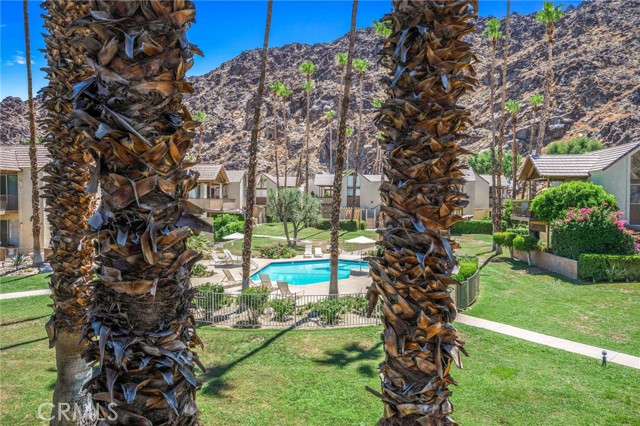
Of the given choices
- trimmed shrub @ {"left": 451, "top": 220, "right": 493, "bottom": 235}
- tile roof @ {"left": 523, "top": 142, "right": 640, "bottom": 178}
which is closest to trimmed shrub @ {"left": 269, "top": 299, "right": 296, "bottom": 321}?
tile roof @ {"left": 523, "top": 142, "right": 640, "bottom": 178}

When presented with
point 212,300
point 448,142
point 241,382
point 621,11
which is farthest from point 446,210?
point 621,11

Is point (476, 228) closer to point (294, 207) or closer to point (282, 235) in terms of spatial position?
point (294, 207)

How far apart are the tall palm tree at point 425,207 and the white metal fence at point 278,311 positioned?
39.9ft

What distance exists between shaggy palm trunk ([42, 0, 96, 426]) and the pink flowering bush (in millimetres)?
25366

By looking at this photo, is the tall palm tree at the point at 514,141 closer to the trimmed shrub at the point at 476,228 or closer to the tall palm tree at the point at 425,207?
the trimmed shrub at the point at 476,228

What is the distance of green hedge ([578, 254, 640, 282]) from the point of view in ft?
72.6

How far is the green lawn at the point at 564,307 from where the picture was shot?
15.1 metres

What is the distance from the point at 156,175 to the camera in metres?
2.87

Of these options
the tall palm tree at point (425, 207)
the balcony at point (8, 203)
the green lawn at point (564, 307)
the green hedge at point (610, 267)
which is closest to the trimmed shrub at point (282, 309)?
the green lawn at point (564, 307)

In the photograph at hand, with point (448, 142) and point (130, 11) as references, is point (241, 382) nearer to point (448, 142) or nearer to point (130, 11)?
point (448, 142)

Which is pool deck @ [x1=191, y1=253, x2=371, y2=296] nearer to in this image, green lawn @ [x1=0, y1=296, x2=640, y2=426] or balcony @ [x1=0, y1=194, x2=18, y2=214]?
green lawn @ [x1=0, y1=296, x2=640, y2=426]

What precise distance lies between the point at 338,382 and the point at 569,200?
2157 cm

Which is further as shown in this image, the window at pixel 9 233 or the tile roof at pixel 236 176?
the tile roof at pixel 236 176

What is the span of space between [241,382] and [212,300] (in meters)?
6.18
